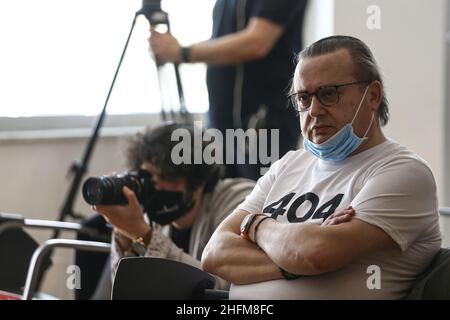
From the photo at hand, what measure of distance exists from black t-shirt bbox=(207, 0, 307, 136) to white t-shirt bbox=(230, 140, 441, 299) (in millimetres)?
820

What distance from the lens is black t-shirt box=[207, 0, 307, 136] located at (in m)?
2.35

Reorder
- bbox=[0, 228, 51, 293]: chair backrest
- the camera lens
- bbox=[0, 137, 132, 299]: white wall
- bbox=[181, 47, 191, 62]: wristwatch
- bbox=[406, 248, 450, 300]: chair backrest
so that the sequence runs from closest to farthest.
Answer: bbox=[406, 248, 450, 300]: chair backrest
the camera lens
bbox=[0, 228, 51, 293]: chair backrest
bbox=[181, 47, 191, 62]: wristwatch
bbox=[0, 137, 132, 299]: white wall

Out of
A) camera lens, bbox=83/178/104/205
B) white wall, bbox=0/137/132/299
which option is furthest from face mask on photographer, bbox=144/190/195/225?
white wall, bbox=0/137/132/299

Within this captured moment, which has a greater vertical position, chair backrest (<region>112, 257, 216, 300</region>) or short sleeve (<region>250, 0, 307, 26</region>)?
short sleeve (<region>250, 0, 307, 26</region>)

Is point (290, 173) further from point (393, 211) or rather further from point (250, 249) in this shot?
point (393, 211)

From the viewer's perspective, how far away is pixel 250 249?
5.11ft

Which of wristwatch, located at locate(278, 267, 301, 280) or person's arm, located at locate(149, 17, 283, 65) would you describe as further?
person's arm, located at locate(149, 17, 283, 65)

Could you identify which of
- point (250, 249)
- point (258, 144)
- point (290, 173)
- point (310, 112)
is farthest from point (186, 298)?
point (258, 144)

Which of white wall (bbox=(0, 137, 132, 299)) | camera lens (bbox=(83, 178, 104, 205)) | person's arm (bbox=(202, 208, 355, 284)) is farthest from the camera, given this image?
white wall (bbox=(0, 137, 132, 299))

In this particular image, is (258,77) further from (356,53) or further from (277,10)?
(356,53)

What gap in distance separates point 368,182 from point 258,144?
89cm

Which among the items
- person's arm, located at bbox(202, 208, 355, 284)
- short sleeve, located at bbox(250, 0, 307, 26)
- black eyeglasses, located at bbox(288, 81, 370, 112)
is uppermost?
short sleeve, located at bbox(250, 0, 307, 26)

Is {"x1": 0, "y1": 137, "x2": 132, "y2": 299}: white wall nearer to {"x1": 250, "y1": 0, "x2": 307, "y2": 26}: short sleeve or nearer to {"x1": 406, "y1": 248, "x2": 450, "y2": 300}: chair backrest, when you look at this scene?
{"x1": 250, "y1": 0, "x2": 307, "y2": 26}: short sleeve

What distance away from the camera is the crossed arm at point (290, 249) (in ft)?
4.55
